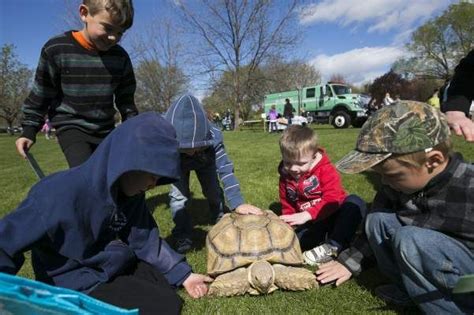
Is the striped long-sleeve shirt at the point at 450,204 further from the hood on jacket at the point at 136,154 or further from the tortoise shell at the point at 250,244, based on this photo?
the hood on jacket at the point at 136,154

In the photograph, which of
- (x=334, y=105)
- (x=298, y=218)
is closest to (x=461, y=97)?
(x=298, y=218)

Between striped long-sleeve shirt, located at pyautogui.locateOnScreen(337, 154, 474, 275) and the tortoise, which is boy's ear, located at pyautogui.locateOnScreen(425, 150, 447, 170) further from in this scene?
the tortoise

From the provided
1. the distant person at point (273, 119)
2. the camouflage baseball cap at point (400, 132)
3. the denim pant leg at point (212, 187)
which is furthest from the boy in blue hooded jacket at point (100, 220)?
the distant person at point (273, 119)

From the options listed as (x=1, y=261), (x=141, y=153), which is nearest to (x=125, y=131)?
(x=141, y=153)

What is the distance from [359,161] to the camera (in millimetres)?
2455

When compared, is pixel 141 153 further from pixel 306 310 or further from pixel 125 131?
pixel 306 310

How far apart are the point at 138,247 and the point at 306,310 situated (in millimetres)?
1220

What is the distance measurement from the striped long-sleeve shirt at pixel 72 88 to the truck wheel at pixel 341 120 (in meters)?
21.8

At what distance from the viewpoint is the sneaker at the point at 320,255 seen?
11.8 feet

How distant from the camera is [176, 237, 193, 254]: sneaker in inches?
161

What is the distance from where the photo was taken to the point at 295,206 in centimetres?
424

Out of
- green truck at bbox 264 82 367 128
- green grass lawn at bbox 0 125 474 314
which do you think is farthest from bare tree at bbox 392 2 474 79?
green grass lawn at bbox 0 125 474 314

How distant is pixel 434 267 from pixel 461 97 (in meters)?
1.53

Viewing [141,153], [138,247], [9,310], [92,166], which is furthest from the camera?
[138,247]
